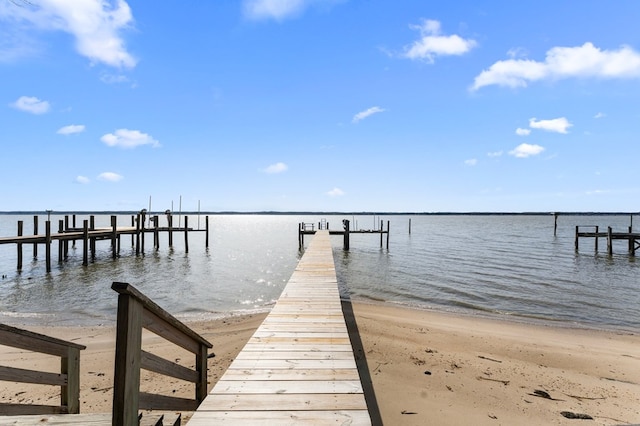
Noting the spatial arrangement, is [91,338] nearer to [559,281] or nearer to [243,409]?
[243,409]

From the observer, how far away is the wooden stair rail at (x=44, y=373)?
2.55 meters

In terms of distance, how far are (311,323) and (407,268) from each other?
48.9 ft

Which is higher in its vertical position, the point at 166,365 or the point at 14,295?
the point at 166,365

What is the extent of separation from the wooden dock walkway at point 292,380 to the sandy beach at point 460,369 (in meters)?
1.27

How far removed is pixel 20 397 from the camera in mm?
5082

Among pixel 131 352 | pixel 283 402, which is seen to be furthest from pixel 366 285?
pixel 131 352

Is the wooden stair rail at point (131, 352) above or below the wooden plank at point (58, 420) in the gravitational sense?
above

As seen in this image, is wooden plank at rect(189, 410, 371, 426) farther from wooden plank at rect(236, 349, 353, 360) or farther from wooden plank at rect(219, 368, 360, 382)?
wooden plank at rect(236, 349, 353, 360)

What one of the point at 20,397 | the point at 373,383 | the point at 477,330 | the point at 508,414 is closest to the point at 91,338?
the point at 20,397

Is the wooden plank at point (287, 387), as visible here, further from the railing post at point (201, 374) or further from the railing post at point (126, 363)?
the railing post at point (126, 363)

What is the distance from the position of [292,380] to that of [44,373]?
2.16 meters

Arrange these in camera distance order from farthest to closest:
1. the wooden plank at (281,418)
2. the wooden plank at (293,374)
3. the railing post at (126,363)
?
the wooden plank at (293,374) → the wooden plank at (281,418) → the railing post at (126,363)

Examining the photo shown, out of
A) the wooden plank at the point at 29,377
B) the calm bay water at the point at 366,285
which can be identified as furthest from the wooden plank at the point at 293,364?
the calm bay water at the point at 366,285

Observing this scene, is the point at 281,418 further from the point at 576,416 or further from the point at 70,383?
the point at 576,416
